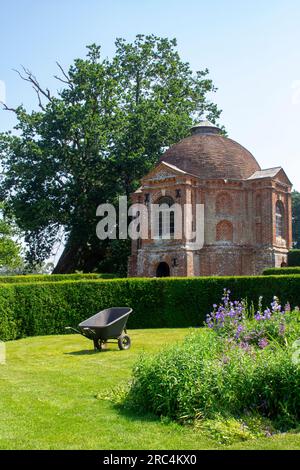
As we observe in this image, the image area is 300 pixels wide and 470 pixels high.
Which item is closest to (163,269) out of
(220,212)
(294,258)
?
(220,212)

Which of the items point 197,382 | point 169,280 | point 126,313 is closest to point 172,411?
point 197,382

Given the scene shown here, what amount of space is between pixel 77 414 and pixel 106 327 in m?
6.21

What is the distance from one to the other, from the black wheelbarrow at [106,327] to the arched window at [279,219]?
954 inches

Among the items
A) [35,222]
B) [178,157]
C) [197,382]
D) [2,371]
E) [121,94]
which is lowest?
[2,371]

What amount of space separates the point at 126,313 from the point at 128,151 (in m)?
26.7

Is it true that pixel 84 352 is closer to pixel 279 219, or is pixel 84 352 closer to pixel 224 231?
pixel 224 231

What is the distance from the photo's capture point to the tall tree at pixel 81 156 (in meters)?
38.9

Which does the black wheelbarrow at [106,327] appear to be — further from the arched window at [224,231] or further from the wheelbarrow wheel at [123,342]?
the arched window at [224,231]

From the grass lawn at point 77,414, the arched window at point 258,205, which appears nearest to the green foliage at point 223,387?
the grass lawn at point 77,414

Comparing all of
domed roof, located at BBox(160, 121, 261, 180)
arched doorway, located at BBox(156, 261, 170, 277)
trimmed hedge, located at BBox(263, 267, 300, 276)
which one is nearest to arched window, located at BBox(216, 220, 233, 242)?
domed roof, located at BBox(160, 121, 261, 180)

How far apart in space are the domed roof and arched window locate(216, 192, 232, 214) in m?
1.33

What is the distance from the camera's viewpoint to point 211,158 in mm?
37281

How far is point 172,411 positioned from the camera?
24.8 feet
